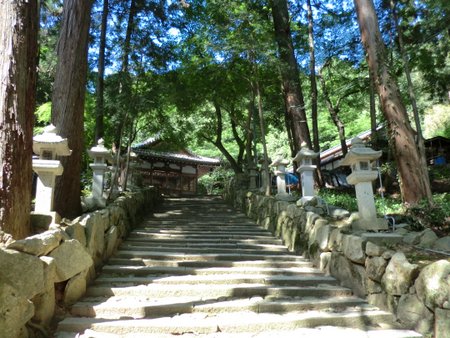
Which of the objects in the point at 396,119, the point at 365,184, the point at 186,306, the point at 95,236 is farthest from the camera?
the point at 396,119

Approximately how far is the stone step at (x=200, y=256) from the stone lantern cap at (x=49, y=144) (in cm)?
215

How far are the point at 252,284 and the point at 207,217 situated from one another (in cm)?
563

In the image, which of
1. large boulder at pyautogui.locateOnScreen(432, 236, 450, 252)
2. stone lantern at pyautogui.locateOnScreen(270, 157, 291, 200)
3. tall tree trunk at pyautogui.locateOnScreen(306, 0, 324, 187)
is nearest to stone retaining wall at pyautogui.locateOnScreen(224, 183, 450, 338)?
large boulder at pyautogui.locateOnScreen(432, 236, 450, 252)

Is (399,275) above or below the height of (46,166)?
below

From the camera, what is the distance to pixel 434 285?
3.37m

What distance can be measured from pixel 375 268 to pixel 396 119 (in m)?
4.44

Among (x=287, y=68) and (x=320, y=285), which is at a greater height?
(x=287, y=68)

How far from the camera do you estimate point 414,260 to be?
4.05m

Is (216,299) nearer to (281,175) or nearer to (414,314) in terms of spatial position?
(414,314)

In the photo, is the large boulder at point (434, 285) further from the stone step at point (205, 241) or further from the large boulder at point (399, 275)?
the stone step at point (205, 241)

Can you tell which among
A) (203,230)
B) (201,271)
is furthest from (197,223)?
(201,271)

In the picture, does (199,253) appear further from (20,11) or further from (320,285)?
(20,11)

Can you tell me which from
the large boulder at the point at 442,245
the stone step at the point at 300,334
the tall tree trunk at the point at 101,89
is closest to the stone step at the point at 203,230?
the tall tree trunk at the point at 101,89

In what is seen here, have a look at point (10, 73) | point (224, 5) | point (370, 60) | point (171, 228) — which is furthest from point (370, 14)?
point (10, 73)
